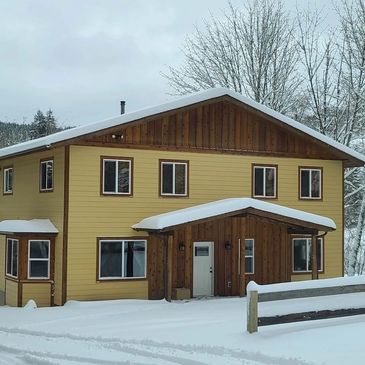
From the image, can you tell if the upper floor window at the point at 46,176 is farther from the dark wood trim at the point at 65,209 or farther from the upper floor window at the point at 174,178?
the upper floor window at the point at 174,178

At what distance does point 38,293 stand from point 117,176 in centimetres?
453

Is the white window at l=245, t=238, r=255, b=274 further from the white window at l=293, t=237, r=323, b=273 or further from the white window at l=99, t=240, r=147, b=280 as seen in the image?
the white window at l=99, t=240, r=147, b=280

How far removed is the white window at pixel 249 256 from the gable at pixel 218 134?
3227 mm

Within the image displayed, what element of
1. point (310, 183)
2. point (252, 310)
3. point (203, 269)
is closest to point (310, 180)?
point (310, 183)

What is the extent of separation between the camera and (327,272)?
24.2 meters

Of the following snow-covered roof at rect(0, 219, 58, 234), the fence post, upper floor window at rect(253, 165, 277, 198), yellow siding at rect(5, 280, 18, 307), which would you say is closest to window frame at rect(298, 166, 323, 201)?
upper floor window at rect(253, 165, 277, 198)

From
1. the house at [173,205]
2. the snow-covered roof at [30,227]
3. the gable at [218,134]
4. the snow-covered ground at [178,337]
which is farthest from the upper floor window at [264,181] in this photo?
the snow-covered roof at [30,227]

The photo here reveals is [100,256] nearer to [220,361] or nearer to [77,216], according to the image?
[77,216]

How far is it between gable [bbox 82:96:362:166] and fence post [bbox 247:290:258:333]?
9.29m

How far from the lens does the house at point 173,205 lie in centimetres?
1991

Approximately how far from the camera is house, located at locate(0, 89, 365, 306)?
1991cm

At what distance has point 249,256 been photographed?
22.5 m

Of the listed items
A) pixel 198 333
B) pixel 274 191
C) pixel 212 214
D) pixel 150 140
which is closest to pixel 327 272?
pixel 274 191

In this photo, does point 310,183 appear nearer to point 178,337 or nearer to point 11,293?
point 11,293
